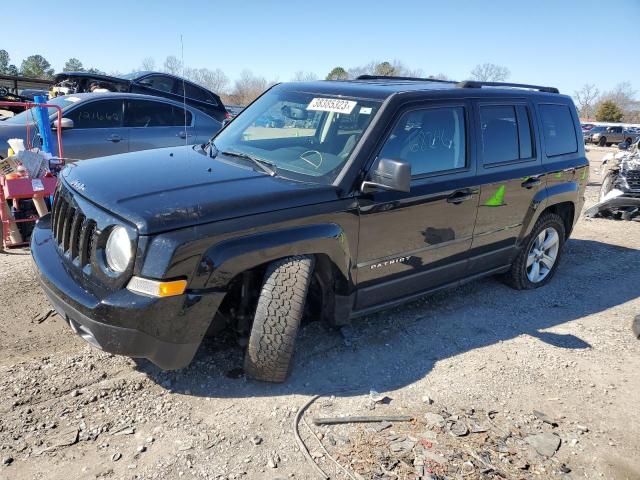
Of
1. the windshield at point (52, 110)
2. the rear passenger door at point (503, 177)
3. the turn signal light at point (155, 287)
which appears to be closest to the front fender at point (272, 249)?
the turn signal light at point (155, 287)

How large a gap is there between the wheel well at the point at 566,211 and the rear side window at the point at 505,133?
0.87 metres

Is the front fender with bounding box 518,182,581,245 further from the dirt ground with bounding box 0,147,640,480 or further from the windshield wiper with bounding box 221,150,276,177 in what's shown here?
the windshield wiper with bounding box 221,150,276,177

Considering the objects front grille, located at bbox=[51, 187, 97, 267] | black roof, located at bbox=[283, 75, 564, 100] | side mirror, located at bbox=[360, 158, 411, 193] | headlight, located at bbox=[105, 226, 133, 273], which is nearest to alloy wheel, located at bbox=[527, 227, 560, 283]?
black roof, located at bbox=[283, 75, 564, 100]

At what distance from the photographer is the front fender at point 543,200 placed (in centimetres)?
486

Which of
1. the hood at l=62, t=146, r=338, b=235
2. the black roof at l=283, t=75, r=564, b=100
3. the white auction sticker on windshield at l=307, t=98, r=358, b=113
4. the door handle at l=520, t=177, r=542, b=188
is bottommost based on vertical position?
the door handle at l=520, t=177, r=542, b=188

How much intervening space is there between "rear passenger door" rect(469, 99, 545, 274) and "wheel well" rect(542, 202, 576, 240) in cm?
60

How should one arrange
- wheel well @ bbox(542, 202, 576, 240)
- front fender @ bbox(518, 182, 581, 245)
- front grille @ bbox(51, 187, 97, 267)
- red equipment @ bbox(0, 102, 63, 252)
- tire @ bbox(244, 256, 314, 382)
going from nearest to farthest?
front grille @ bbox(51, 187, 97, 267)
tire @ bbox(244, 256, 314, 382)
front fender @ bbox(518, 182, 581, 245)
red equipment @ bbox(0, 102, 63, 252)
wheel well @ bbox(542, 202, 576, 240)

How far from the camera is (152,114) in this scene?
833 cm

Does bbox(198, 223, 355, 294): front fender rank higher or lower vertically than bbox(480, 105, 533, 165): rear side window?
lower

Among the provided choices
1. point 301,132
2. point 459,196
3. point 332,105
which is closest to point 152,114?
point 301,132

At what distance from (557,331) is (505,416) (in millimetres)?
1541

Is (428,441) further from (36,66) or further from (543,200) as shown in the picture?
(36,66)

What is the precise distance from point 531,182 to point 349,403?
2.79m

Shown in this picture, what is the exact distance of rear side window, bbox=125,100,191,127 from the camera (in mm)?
8062
